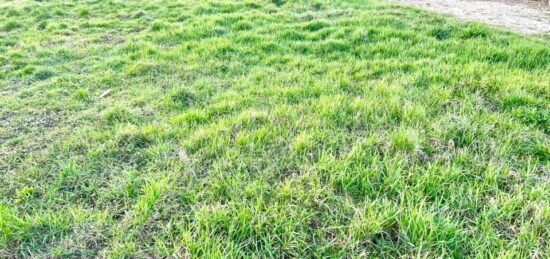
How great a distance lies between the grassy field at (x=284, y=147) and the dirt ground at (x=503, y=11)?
5.17ft

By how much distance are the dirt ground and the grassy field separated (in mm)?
1576

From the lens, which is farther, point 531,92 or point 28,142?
point 531,92

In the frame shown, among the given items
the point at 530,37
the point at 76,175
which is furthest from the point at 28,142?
the point at 530,37

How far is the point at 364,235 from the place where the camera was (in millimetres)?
2330

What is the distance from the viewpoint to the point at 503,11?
28.4ft

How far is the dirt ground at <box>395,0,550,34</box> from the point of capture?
740 cm

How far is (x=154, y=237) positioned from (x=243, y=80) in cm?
300

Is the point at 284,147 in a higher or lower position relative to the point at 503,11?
lower

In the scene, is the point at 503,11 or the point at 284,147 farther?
the point at 503,11

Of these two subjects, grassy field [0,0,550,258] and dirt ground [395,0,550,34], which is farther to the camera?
dirt ground [395,0,550,34]

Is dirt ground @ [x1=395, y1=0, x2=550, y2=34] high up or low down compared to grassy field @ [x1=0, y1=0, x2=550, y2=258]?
up

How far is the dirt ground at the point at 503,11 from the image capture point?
7398mm

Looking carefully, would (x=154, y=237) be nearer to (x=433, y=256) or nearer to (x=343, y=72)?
(x=433, y=256)

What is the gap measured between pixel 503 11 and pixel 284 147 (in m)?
8.11
